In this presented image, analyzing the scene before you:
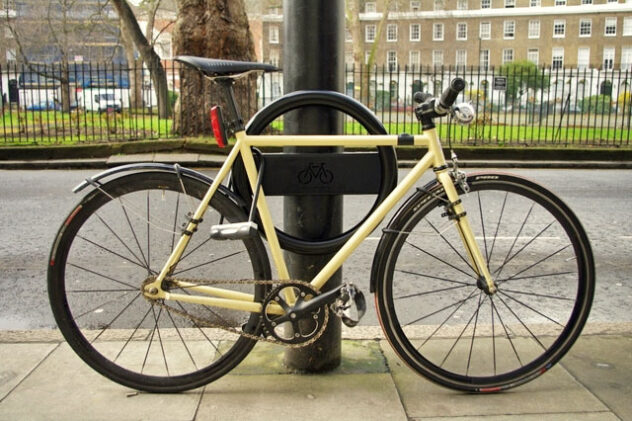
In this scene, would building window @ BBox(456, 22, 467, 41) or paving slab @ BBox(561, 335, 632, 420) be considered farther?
building window @ BBox(456, 22, 467, 41)

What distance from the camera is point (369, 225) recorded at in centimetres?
282

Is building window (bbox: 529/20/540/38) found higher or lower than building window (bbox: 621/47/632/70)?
higher

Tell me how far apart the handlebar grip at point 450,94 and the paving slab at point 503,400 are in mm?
1227

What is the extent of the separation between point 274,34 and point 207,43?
224 feet

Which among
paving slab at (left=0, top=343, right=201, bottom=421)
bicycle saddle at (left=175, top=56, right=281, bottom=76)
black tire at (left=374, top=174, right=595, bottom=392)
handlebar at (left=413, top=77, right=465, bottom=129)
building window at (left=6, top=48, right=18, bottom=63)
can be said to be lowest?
paving slab at (left=0, top=343, right=201, bottom=421)

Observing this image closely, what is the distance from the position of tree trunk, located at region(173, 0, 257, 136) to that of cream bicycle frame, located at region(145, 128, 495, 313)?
1181 centimetres

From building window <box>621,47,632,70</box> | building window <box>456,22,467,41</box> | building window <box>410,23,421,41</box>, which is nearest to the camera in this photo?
building window <box>621,47,632,70</box>

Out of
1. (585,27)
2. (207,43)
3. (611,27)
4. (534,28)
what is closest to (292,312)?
(207,43)

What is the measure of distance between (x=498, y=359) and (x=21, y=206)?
7.11 metres

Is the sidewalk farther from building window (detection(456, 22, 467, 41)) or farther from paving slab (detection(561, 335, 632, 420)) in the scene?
building window (detection(456, 22, 467, 41))

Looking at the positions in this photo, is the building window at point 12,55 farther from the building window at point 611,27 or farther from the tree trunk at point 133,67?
the building window at point 611,27

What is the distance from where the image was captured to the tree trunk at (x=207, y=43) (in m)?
14.6

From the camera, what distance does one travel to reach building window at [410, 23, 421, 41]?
76625 mm

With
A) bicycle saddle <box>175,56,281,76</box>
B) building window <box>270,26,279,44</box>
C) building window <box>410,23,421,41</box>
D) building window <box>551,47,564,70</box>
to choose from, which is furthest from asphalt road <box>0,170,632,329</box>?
building window <box>270,26,279,44</box>
